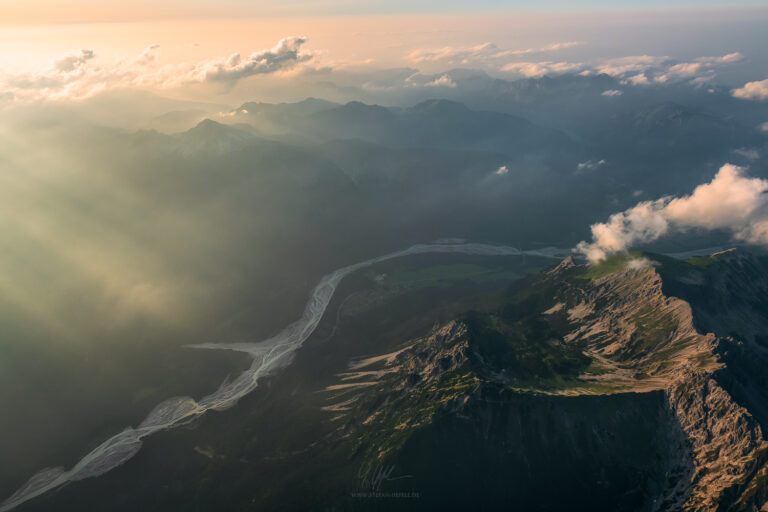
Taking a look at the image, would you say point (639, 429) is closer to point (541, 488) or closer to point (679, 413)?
point (679, 413)

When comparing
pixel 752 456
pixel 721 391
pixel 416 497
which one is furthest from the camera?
pixel 721 391

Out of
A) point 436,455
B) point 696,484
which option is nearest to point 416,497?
point 436,455

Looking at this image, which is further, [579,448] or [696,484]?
[579,448]

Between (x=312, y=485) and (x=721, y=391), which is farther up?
(x=721, y=391)

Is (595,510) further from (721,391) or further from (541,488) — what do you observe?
(721,391)

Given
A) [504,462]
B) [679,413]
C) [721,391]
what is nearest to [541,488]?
[504,462]

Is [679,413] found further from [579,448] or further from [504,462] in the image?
[504,462]

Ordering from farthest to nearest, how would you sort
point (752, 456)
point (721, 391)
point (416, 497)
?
point (721, 391)
point (416, 497)
point (752, 456)

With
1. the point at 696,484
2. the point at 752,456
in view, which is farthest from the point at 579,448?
the point at 752,456

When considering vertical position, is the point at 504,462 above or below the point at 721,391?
below

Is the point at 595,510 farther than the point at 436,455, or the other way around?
the point at 436,455
